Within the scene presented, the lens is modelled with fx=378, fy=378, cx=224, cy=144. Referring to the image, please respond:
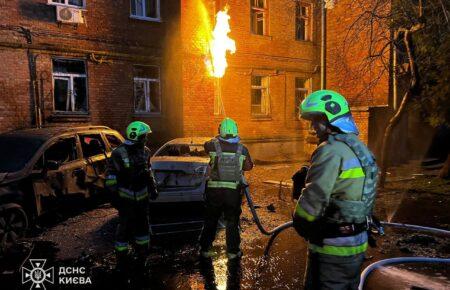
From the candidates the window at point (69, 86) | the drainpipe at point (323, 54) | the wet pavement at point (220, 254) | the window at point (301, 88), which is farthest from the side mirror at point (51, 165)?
the window at point (301, 88)

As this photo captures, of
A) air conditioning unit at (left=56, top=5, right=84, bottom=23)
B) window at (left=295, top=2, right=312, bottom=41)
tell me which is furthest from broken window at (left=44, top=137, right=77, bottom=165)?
window at (left=295, top=2, right=312, bottom=41)

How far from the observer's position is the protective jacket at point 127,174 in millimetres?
4859

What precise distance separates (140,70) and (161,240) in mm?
9120

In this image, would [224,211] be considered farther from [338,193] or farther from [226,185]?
[338,193]

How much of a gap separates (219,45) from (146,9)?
9.68 feet

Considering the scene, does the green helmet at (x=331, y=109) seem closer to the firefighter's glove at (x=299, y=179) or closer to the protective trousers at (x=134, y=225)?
the firefighter's glove at (x=299, y=179)

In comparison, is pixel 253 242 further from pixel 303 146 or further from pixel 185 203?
pixel 303 146

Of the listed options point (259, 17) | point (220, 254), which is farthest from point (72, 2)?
point (220, 254)

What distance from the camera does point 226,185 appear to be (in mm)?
4949

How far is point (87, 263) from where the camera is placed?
5.13 m

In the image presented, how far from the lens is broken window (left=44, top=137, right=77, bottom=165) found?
21.8 feet

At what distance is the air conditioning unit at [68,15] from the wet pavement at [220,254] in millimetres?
6740

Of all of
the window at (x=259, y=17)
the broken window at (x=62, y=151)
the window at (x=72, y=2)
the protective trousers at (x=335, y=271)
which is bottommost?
the protective trousers at (x=335, y=271)

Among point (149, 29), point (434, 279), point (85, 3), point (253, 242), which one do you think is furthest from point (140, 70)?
point (434, 279)
